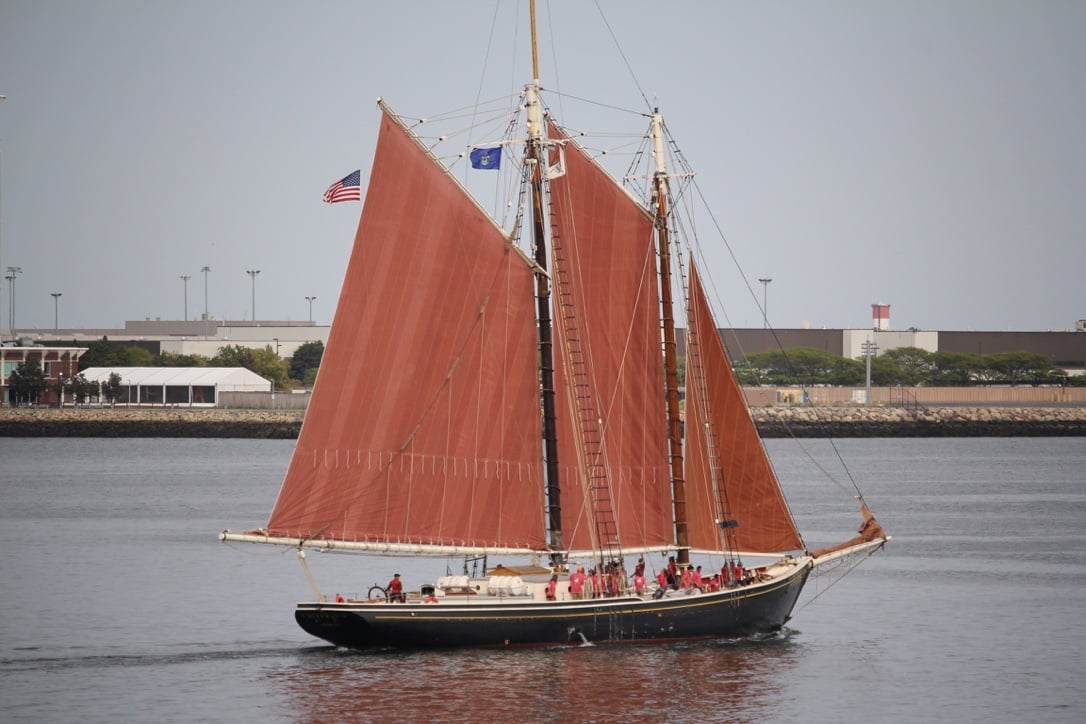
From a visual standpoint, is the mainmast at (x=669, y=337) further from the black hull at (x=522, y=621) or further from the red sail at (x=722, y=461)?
the black hull at (x=522, y=621)

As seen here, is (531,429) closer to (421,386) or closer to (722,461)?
(421,386)

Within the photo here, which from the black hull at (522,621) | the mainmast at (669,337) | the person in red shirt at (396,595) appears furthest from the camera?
the mainmast at (669,337)

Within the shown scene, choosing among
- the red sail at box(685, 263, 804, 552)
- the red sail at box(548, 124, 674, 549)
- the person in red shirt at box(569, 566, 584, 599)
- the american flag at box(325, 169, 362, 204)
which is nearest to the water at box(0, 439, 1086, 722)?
the person in red shirt at box(569, 566, 584, 599)

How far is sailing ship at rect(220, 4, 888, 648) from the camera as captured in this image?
51250 mm

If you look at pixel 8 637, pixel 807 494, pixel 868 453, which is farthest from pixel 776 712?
pixel 868 453

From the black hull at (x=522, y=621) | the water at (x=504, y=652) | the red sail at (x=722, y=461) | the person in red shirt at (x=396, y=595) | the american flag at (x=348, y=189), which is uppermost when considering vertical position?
the american flag at (x=348, y=189)

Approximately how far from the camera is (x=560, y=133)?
5500cm

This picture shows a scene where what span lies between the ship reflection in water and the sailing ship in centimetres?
74

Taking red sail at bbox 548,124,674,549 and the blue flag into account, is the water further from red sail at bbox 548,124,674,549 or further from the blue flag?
the blue flag

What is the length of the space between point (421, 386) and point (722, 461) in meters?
11.4

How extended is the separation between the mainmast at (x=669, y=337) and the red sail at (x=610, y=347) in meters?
0.31

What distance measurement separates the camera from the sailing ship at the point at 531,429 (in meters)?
51.2

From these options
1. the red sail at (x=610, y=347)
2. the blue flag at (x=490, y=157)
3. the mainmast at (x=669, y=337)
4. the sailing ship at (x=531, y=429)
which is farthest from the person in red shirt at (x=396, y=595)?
the blue flag at (x=490, y=157)

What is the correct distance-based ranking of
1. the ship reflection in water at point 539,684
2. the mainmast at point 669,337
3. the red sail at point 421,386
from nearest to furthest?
the ship reflection in water at point 539,684, the red sail at point 421,386, the mainmast at point 669,337
